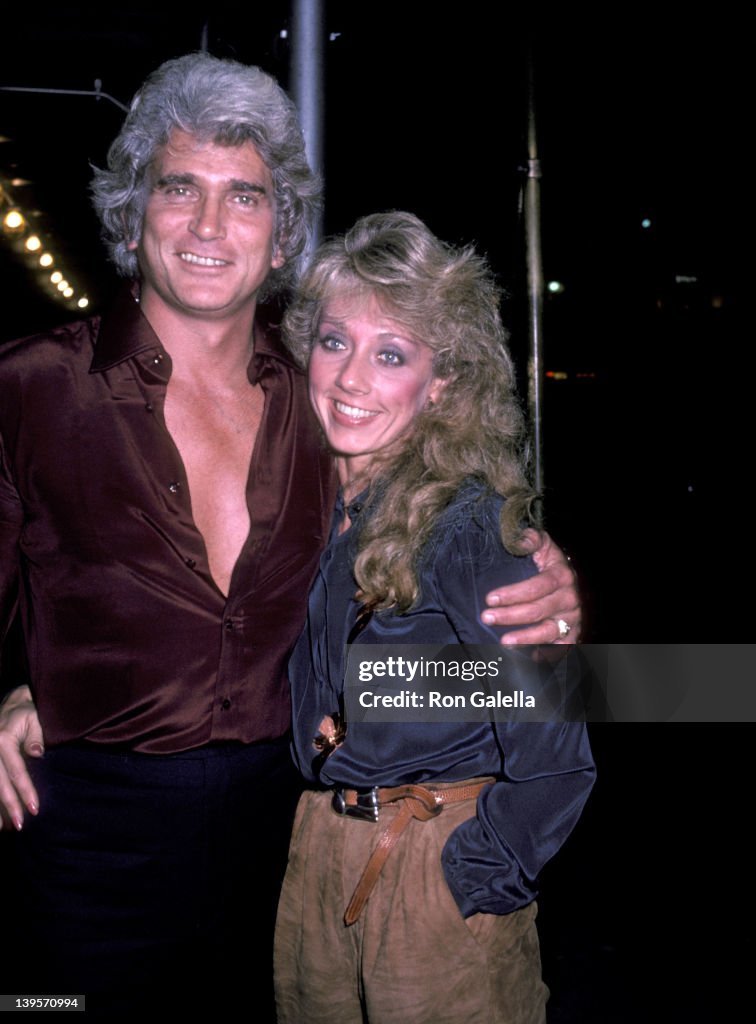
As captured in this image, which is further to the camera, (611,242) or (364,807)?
(611,242)

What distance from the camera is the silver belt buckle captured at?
154 cm

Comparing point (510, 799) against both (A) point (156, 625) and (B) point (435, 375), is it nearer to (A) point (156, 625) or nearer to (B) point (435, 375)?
(A) point (156, 625)

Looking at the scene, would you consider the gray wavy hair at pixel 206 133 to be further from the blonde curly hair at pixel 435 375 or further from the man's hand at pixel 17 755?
Result: the man's hand at pixel 17 755

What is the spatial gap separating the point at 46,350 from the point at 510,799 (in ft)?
4.53

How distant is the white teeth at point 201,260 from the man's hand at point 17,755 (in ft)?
3.57

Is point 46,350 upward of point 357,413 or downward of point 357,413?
upward

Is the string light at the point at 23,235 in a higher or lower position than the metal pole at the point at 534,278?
higher

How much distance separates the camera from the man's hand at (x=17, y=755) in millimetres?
1643

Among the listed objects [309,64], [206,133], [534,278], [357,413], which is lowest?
[357,413]

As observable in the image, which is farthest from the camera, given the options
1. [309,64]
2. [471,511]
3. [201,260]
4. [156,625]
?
[309,64]

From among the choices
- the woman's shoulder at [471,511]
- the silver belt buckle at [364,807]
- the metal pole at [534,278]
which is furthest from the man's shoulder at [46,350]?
the metal pole at [534,278]

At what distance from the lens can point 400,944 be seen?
1473 mm

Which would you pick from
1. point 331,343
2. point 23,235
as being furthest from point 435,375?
point 23,235

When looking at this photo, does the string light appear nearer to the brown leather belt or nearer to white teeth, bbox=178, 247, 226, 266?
white teeth, bbox=178, 247, 226, 266
